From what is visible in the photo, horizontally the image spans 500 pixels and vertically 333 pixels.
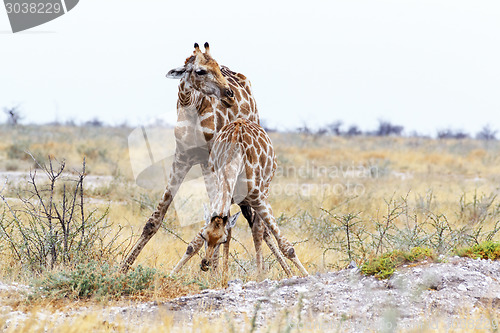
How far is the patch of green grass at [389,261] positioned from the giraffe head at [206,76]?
2.41 meters

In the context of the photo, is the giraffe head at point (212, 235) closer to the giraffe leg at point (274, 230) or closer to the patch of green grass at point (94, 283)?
the patch of green grass at point (94, 283)

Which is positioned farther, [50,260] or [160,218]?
[160,218]

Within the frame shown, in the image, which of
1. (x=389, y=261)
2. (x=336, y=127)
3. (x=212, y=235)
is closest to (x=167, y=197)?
(x=212, y=235)

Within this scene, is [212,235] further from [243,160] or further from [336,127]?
[336,127]

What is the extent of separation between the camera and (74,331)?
13.4ft

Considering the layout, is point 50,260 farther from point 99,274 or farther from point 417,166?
point 417,166

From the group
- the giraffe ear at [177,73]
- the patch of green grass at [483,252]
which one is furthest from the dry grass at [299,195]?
the giraffe ear at [177,73]

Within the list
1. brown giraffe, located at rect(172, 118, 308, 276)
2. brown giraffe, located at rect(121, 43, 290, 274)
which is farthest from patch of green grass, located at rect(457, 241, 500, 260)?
brown giraffe, located at rect(121, 43, 290, 274)

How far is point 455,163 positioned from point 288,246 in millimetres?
21852

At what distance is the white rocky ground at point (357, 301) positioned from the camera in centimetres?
468

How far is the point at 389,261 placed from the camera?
577cm

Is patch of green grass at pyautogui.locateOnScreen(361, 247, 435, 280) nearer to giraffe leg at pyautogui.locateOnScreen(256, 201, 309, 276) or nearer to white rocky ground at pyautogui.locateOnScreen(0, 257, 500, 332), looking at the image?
white rocky ground at pyautogui.locateOnScreen(0, 257, 500, 332)

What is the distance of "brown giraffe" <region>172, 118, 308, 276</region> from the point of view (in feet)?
19.1

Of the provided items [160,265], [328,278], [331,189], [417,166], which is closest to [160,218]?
[160,265]
